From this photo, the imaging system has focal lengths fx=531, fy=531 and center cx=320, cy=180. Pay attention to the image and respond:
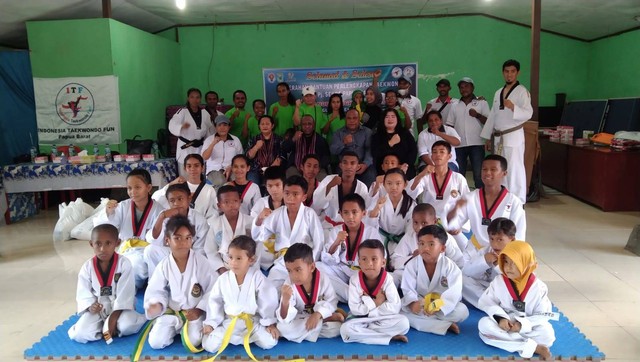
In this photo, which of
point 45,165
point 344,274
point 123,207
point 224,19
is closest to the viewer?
point 344,274

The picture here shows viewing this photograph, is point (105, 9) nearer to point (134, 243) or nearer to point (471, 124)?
point (134, 243)

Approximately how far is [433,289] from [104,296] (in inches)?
80.9

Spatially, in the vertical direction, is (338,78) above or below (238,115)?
above

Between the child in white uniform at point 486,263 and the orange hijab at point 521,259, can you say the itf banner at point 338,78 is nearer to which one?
the child in white uniform at point 486,263

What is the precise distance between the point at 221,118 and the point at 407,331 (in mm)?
3530

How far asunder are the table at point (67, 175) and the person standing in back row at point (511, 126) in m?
4.20

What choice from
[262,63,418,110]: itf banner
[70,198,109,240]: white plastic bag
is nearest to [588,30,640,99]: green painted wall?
[262,63,418,110]: itf banner

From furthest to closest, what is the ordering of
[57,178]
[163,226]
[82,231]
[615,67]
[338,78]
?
[338,78] → [615,67] → [57,178] → [82,231] → [163,226]

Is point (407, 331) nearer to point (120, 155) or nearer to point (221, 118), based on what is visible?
point (221, 118)

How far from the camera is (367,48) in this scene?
32.6ft

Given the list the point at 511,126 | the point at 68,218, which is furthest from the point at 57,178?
the point at 511,126

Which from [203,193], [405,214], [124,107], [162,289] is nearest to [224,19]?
[124,107]

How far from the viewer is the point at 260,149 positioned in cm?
570

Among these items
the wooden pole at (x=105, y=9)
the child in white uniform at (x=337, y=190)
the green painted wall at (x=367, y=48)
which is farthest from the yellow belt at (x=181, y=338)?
the green painted wall at (x=367, y=48)
